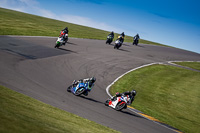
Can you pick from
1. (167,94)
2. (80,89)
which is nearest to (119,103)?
(80,89)

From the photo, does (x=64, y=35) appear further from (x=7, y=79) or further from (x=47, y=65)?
(x=7, y=79)

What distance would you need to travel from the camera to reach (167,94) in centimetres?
2005

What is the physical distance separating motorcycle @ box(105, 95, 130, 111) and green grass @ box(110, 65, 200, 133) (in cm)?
297

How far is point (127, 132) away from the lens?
9.01m

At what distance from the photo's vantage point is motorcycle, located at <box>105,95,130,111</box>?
1265 centimetres

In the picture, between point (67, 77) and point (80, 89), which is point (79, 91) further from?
point (67, 77)

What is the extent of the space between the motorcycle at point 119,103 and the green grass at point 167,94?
2.97 metres

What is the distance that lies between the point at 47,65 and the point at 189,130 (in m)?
10.9

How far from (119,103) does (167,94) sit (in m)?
8.48

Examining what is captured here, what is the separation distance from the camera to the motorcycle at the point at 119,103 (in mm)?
12648

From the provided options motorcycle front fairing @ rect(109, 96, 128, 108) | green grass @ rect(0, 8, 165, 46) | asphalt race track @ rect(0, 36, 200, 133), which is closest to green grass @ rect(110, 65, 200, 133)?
asphalt race track @ rect(0, 36, 200, 133)

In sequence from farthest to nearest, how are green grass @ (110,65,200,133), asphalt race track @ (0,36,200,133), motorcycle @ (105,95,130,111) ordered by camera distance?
green grass @ (110,65,200,133) → motorcycle @ (105,95,130,111) → asphalt race track @ (0,36,200,133)

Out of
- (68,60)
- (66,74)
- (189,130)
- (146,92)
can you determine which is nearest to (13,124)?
(189,130)

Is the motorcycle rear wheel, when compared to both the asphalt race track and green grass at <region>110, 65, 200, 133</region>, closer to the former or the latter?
the asphalt race track
